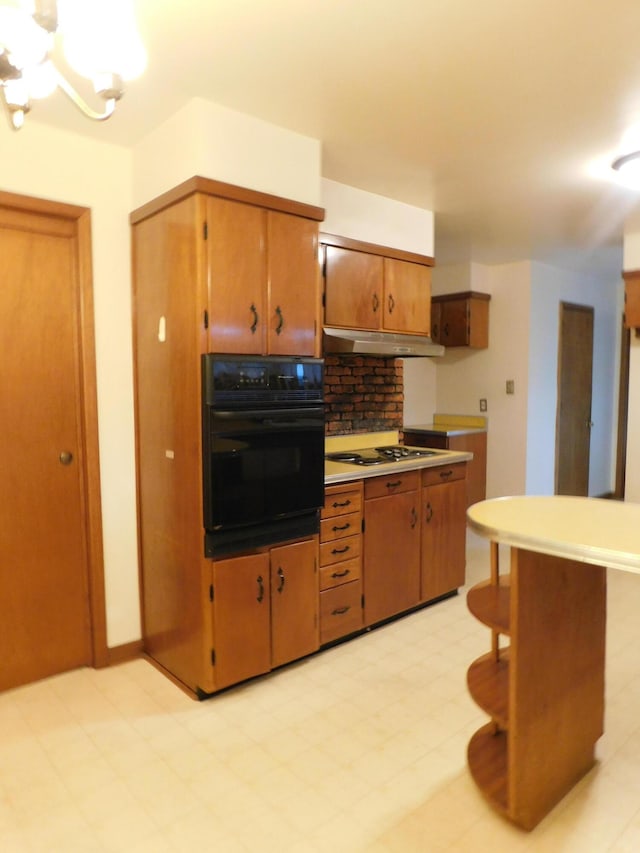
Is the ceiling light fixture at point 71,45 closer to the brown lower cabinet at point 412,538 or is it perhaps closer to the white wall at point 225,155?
the white wall at point 225,155

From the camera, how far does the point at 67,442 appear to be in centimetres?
267

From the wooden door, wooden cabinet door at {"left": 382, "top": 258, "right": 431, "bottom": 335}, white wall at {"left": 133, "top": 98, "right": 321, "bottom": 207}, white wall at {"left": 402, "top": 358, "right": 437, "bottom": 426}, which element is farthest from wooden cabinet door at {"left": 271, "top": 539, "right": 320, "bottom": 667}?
the wooden door

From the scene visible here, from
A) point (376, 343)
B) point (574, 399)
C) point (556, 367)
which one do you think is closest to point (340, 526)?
point (376, 343)

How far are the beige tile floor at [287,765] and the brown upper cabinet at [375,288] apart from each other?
72.4 inches

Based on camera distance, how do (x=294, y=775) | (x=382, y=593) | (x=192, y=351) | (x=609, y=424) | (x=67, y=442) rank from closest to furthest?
(x=294, y=775), (x=192, y=351), (x=67, y=442), (x=382, y=593), (x=609, y=424)

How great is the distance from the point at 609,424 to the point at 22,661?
5.97 m

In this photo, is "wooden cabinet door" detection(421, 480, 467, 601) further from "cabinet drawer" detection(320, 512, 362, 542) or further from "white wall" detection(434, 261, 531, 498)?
"white wall" detection(434, 261, 531, 498)

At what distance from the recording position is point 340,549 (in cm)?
290

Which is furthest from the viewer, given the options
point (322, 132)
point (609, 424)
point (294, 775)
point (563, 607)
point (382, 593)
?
point (609, 424)

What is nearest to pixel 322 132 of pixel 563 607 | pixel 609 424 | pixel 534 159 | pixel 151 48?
pixel 151 48

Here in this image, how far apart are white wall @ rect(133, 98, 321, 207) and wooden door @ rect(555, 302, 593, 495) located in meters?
3.62

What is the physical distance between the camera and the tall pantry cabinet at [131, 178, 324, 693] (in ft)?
7.55

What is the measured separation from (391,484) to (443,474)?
19.1 inches

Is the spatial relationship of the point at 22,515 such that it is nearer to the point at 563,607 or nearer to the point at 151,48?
the point at 151,48
